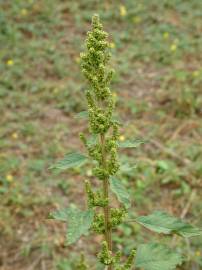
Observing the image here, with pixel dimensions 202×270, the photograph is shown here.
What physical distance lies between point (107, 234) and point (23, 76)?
419 cm

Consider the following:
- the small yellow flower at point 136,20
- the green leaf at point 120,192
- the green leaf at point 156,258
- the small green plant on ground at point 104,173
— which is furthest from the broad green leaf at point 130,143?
the small yellow flower at point 136,20

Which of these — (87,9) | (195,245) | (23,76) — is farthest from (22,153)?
(87,9)

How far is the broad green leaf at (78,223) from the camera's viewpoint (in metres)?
1.59

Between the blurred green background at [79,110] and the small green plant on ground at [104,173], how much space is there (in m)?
0.19

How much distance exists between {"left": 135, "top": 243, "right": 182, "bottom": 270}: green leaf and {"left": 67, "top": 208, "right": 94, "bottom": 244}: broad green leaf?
311mm

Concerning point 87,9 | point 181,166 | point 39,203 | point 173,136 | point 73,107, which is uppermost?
point 87,9

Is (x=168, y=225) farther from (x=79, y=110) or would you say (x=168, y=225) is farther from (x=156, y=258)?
(x=79, y=110)

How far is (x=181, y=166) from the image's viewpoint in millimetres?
4383

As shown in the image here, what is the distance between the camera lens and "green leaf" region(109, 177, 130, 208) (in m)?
1.68

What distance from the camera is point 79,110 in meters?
5.23

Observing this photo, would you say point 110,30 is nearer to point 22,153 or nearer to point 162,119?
point 162,119

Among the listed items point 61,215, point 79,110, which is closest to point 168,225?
point 61,215

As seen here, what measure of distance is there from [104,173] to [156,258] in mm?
382

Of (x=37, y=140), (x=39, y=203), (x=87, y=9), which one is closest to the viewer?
(x=39, y=203)
